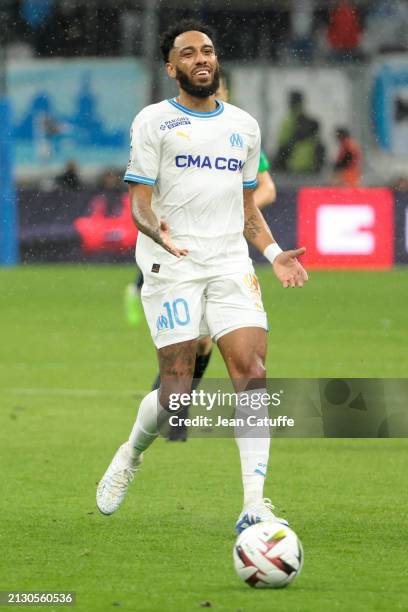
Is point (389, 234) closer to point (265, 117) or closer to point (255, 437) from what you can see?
point (265, 117)

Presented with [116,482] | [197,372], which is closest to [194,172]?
[116,482]

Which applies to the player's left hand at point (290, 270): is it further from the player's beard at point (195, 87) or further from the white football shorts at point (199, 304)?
the player's beard at point (195, 87)

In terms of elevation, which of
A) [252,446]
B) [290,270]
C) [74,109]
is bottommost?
[74,109]

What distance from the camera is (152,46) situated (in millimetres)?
26891

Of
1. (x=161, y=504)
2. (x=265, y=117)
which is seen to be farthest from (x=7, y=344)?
(x=265, y=117)

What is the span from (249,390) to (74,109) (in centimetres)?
2136

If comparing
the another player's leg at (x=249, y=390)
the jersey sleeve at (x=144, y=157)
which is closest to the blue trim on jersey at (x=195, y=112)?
the jersey sleeve at (x=144, y=157)

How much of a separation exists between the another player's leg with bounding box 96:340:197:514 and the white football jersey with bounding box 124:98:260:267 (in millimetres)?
409

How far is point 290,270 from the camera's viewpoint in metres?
6.88

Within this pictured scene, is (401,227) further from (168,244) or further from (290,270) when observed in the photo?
(168,244)

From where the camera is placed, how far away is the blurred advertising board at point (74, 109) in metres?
27.1

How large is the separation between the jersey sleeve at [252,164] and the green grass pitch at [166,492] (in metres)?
1.49

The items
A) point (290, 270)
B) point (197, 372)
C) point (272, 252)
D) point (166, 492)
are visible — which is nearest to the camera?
point (290, 270)

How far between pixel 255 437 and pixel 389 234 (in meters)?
16.0
